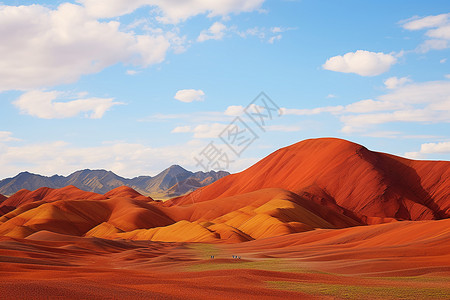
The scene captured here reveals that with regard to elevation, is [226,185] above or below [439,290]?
above

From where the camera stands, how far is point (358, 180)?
136 metres

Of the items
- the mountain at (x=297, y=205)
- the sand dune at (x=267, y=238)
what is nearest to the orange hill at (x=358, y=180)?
the mountain at (x=297, y=205)

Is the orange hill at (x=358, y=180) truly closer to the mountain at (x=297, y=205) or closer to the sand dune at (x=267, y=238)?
the mountain at (x=297, y=205)

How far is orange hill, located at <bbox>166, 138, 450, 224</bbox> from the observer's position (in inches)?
4943

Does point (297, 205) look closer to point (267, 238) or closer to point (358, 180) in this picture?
point (267, 238)

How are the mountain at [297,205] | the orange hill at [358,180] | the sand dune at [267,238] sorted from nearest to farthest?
1. the sand dune at [267,238]
2. the mountain at [297,205]
3. the orange hill at [358,180]

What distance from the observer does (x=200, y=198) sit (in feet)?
572

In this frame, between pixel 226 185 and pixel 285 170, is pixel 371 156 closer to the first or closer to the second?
pixel 285 170

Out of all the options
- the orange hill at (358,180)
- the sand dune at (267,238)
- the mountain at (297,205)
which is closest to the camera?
the sand dune at (267,238)

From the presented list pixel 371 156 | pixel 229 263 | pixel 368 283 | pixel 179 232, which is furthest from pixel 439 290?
pixel 371 156

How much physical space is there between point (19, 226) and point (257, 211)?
60442 mm

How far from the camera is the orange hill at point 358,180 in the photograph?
126m

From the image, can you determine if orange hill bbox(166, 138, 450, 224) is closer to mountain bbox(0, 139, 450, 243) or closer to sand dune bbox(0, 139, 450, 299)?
mountain bbox(0, 139, 450, 243)

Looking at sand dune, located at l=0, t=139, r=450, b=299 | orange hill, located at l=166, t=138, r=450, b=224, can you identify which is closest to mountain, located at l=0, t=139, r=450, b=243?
orange hill, located at l=166, t=138, r=450, b=224
